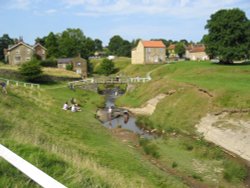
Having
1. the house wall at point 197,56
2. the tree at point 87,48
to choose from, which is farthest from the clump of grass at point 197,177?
the house wall at point 197,56

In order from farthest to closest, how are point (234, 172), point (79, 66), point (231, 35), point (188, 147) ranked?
point (79, 66), point (231, 35), point (188, 147), point (234, 172)

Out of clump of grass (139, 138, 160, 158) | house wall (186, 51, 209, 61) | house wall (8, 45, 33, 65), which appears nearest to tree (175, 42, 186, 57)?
house wall (186, 51, 209, 61)

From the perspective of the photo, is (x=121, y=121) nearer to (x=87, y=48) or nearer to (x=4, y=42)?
(x=87, y=48)

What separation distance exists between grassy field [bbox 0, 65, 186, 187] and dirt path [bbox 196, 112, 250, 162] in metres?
7.53

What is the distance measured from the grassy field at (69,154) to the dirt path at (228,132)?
7529 mm

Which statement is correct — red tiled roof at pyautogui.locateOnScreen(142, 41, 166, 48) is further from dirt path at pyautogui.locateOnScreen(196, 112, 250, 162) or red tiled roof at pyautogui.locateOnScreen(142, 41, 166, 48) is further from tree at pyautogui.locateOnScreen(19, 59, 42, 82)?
dirt path at pyautogui.locateOnScreen(196, 112, 250, 162)

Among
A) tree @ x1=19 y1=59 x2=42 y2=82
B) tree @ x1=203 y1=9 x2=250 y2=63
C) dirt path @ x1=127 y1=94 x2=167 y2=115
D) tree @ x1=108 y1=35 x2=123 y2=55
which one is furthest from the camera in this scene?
tree @ x1=108 y1=35 x2=123 y2=55

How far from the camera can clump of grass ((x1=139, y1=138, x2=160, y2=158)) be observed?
24.8m

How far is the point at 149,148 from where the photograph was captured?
25.8m

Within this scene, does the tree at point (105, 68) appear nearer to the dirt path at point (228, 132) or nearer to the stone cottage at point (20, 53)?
the stone cottage at point (20, 53)

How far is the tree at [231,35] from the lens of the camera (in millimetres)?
65938

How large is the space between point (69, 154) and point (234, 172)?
12859 millimetres

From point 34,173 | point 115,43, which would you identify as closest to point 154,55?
point 115,43

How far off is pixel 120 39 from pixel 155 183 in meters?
183
